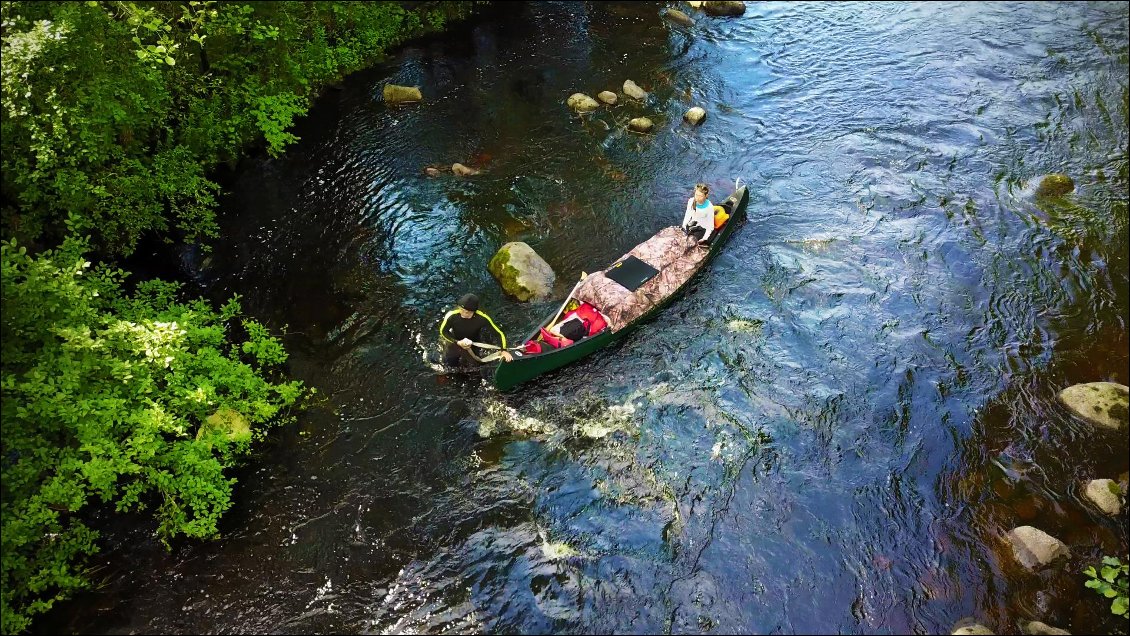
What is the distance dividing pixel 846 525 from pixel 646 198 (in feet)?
31.6

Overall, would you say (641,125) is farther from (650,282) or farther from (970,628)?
(970,628)

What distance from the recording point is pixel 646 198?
16.9 m

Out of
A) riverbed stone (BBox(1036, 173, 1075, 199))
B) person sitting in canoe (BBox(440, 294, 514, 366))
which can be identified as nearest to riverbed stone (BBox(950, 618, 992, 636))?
person sitting in canoe (BBox(440, 294, 514, 366))

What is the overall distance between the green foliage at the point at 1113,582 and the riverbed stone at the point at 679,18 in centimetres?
2148

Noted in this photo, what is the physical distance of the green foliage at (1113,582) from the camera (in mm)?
9062

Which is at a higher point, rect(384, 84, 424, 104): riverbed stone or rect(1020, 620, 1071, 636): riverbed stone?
rect(384, 84, 424, 104): riverbed stone

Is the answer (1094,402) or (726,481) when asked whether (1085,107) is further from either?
(726,481)

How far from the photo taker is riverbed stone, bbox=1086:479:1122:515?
1019 centimetres

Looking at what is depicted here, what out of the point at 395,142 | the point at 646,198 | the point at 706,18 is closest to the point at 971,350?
the point at 646,198

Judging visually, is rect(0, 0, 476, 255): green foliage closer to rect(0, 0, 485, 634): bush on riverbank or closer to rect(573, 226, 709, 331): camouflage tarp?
rect(0, 0, 485, 634): bush on riverbank

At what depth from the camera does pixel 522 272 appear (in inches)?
555

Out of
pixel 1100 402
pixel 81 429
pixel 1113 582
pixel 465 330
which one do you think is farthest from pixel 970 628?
pixel 81 429

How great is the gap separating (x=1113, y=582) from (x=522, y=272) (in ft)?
36.8

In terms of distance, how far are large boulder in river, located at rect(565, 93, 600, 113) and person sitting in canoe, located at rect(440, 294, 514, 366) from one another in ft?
34.2
